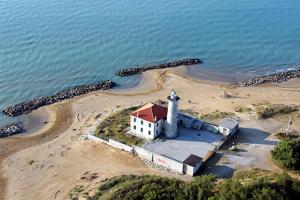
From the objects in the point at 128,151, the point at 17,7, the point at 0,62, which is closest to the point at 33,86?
the point at 0,62

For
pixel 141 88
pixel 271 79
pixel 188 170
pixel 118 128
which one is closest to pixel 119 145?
pixel 118 128

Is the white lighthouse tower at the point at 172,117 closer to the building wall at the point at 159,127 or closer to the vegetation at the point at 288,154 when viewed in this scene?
the building wall at the point at 159,127

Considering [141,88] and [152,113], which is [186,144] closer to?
[152,113]

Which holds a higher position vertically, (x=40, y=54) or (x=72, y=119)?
(x=40, y=54)

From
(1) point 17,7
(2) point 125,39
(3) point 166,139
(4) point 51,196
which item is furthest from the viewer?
(1) point 17,7

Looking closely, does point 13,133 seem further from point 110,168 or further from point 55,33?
point 55,33

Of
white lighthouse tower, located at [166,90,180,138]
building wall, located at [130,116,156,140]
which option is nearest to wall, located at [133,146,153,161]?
building wall, located at [130,116,156,140]

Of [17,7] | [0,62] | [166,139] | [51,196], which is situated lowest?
[51,196]
